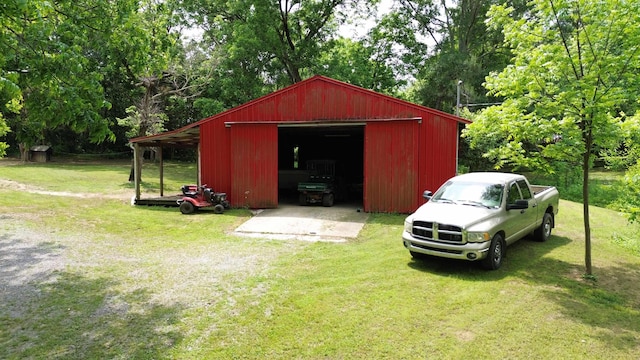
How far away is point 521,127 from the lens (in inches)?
273

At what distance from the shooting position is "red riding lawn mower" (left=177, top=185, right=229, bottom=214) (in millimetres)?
13781

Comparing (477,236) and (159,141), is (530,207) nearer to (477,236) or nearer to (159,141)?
(477,236)

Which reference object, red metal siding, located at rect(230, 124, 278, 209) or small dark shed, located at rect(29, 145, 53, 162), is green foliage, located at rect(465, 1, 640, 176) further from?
small dark shed, located at rect(29, 145, 53, 162)

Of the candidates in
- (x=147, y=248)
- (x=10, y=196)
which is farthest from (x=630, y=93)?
(x=10, y=196)

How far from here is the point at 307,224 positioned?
39.2ft

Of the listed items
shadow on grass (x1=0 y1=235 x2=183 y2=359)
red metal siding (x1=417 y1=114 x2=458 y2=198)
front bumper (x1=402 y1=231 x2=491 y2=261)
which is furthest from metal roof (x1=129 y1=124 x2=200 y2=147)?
front bumper (x1=402 y1=231 x2=491 y2=261)

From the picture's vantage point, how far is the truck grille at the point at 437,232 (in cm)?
696

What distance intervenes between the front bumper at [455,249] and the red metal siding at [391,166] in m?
6.17

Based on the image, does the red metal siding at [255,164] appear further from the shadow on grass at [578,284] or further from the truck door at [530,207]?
the truck door at [530,207]

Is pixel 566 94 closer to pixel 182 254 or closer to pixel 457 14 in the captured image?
pixel 182 254

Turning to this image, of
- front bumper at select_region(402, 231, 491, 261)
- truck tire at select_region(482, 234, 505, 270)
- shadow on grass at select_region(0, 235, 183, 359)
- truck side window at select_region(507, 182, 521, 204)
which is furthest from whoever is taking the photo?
truck side window at select_region(507, 182, 521, 204)

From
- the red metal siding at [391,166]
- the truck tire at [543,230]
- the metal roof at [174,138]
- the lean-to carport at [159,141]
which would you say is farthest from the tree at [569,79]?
the lean-to carport at [159,141]

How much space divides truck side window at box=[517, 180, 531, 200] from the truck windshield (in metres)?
0.96

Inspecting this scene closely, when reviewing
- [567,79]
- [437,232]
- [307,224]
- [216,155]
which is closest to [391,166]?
[307,224]
